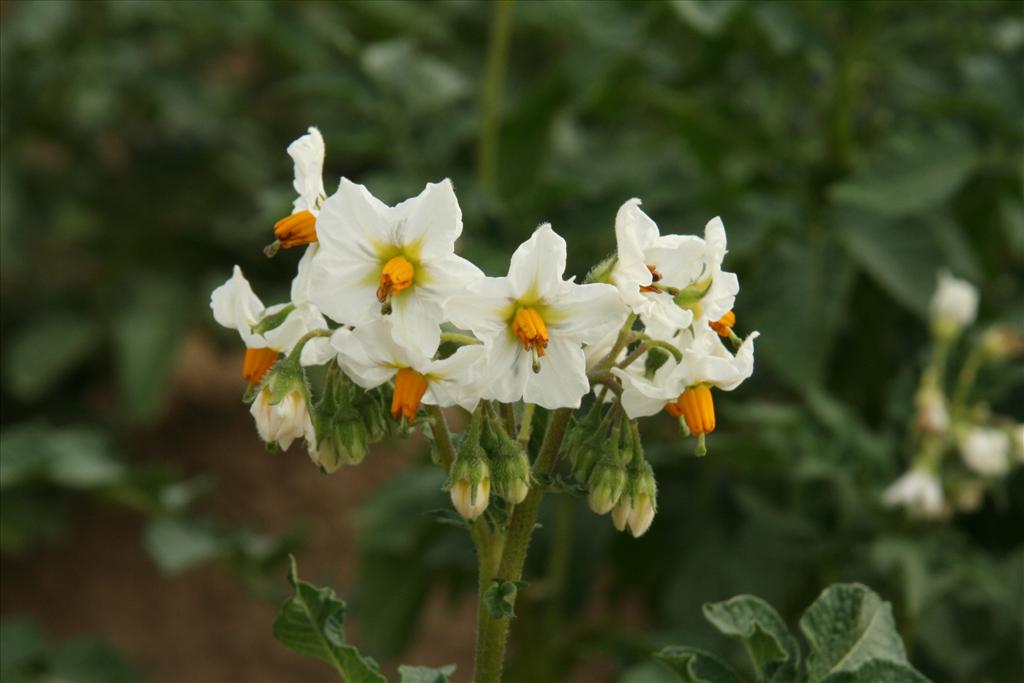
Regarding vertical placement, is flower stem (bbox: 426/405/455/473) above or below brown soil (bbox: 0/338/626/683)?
below

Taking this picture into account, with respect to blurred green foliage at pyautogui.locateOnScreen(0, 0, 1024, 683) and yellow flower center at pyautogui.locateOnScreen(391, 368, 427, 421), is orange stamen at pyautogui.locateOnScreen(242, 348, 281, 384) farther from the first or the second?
blurred green foliage at pyautogui.locateOnScreen(0, 0, 1024, 683)

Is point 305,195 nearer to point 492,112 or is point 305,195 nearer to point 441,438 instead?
point 441,438

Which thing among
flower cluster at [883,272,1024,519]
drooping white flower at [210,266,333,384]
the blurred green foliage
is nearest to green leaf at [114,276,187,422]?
the blurred green foliage

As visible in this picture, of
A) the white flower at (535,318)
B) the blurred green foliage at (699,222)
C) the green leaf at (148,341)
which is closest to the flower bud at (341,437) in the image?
the white flower at (535,318)

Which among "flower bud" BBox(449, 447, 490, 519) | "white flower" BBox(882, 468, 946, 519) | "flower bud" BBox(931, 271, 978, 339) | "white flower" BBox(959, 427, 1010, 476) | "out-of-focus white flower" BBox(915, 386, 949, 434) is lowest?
"flower bud" BBox(449, 447, 490, 519)

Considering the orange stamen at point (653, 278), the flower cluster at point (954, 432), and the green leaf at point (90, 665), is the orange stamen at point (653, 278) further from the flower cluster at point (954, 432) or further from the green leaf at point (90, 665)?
the green leaf at point (90, 665)

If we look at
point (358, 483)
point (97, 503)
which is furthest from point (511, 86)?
point (97, 503)

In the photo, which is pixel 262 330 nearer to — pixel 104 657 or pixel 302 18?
pixel 104 657
